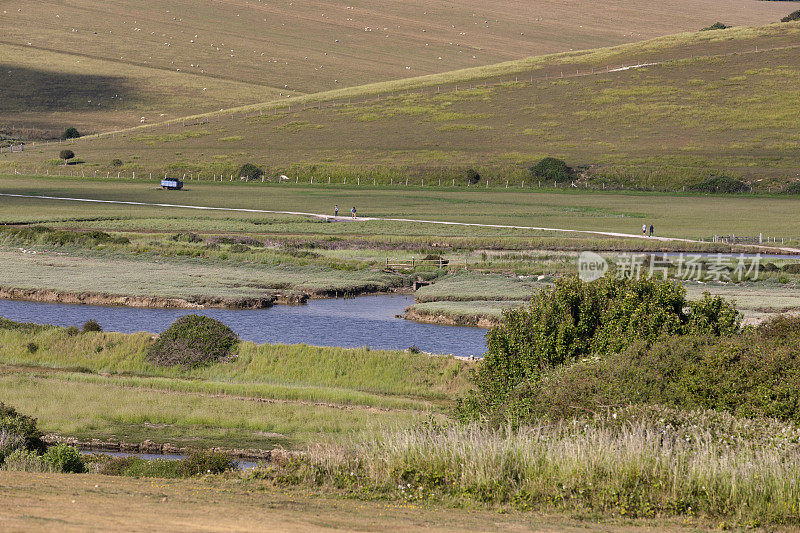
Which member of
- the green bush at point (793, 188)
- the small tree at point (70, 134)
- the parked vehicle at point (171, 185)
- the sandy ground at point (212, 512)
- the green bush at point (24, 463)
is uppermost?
the small tree at point (70, 134)

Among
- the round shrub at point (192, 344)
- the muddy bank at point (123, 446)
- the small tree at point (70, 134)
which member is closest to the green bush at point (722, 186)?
the round shrub at point (192, 344)

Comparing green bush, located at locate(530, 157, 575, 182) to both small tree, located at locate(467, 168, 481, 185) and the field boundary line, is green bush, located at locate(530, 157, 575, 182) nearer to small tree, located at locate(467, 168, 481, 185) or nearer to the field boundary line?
small tree, located at locate(467, 168, 481, 185)

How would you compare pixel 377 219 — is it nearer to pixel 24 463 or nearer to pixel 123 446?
pixel 123 446

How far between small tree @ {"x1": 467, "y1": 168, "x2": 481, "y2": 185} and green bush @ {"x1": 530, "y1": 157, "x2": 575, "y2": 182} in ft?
22.8

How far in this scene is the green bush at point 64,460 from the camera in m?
19.3

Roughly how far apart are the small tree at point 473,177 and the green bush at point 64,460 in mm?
111101

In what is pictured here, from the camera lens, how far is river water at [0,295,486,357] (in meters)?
42.8

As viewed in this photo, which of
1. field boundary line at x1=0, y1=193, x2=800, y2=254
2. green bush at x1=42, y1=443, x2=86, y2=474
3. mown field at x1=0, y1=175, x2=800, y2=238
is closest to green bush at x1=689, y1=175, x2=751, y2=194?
mown field at x1=0, y1=175, x2=800, y2=238

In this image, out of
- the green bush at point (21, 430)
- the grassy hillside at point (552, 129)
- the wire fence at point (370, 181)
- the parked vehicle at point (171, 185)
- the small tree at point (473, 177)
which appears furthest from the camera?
the grassy hillside at point (552, 129)

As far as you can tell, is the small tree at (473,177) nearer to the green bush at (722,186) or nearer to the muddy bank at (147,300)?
the green bush at (722,186)

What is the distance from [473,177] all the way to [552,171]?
400 inches

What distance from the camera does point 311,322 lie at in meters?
47.8

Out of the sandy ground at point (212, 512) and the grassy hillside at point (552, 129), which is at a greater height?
the grassy hillside at point (552, 129)

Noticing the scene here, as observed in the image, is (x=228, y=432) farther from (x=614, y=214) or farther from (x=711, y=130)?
(x=711, y=130)
